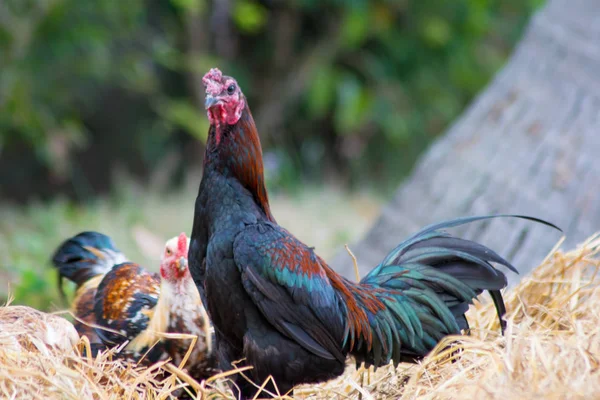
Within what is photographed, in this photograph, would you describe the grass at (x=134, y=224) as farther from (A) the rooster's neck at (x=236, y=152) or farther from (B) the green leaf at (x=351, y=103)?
(A) the rooster's neck at (x=236, y=152)

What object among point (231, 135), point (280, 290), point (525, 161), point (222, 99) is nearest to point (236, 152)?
point (231, 135)

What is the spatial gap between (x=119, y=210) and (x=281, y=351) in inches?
219

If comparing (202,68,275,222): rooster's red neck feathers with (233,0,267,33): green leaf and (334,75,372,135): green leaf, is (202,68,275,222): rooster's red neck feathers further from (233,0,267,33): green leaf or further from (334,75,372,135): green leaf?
(334,75,372,135): green leaf

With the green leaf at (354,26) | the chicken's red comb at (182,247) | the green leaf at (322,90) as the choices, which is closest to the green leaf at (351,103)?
the green leaf at (322,90)

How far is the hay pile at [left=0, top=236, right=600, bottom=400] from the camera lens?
92.3 inches

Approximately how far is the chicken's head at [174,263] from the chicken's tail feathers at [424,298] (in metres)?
0.83

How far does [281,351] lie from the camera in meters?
2.95

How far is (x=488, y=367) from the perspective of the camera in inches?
103

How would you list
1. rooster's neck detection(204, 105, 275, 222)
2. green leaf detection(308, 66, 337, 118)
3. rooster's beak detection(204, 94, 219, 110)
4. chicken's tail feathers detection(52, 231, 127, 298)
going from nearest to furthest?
rooster's beak detection(204, 94, 219, 110) < rooster's neck detection(204, 105, 275, 222) < chicken's tail feathers detection(52, 231, 127, 298) < green leaf detection(308, 66, 337, 118)

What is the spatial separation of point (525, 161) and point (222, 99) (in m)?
2.74

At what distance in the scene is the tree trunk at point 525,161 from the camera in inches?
173

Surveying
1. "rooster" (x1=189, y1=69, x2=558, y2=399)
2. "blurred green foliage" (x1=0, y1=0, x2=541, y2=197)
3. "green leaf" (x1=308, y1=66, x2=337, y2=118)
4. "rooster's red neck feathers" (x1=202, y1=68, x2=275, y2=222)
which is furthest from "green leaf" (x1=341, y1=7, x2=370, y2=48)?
"rooster's red neck feathers" (x1=202, y1=68, x2=275, y2=222)

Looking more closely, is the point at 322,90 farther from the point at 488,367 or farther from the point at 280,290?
the point at 488,367

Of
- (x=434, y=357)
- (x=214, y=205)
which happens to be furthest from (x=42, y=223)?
(x=434, y=357)
